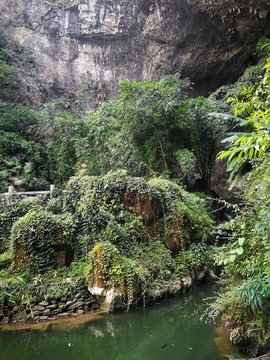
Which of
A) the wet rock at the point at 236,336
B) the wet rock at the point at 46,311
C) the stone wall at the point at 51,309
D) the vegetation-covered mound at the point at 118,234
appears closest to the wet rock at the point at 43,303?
the stone wall at the point at 51,309

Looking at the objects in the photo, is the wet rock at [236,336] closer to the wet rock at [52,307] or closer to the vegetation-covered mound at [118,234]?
the vegetation-covered mound at [118,234]

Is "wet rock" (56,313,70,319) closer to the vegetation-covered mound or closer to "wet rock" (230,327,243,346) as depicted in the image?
the vegetation-covered mound

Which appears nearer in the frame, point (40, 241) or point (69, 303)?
point (69, 303)

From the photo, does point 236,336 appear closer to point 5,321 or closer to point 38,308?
A: point 38,308

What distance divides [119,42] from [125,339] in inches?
686

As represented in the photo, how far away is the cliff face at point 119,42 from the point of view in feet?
41.3

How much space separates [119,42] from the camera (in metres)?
17.2

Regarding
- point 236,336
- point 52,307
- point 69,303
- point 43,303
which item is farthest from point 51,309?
point 236,336

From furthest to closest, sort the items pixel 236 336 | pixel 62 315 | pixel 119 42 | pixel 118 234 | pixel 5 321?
pixel 119 42 → pixel 118 234 → pixel 62 315 → pixel 5 321 → pixel 236 336

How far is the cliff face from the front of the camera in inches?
495

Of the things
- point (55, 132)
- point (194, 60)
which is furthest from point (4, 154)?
point (194, 60)

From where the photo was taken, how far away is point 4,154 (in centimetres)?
1210

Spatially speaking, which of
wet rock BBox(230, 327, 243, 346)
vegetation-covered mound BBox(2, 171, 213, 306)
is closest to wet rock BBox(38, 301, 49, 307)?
vegetation-covered mound BBox(2, 171, 213, 306)

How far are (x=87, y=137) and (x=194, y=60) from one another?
696 cm
